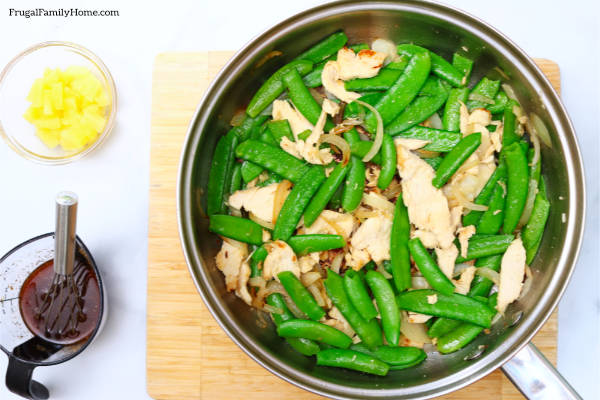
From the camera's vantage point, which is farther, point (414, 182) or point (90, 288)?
point (90, 288)

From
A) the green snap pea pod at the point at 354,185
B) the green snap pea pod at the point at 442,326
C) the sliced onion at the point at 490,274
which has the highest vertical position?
the green snap pea pod at the point at 354,185

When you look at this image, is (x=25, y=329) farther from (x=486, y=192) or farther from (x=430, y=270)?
(x=486, y=192)

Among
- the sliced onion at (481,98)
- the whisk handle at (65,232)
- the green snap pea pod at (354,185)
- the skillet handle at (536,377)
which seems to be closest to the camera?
the skillet handle at (536,377)

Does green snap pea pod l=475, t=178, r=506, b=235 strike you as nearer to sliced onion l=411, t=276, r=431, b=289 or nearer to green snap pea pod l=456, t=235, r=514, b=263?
green snap pea pod l=456, t=235, r=514, b=263

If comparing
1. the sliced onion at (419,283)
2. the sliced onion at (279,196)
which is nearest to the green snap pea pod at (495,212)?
the sliced onion at (419,283)

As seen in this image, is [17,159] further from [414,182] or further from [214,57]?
[414,182]

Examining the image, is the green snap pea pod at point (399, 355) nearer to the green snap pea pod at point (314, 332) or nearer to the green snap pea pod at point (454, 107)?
the green snap pea pod at point (314, 332)

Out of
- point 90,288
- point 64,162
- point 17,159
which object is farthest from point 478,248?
point 17,159
